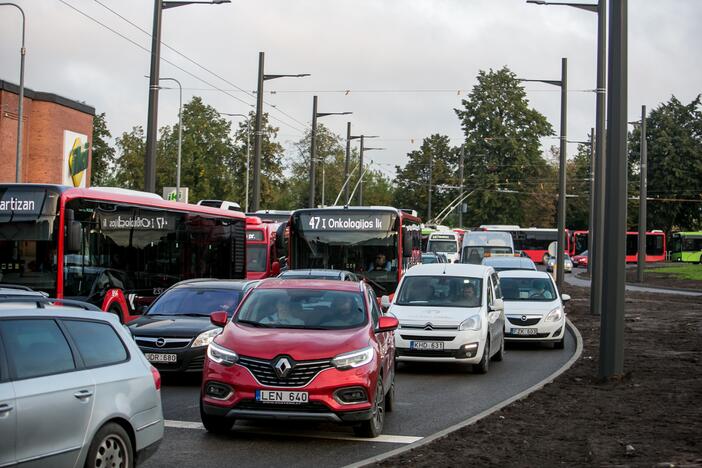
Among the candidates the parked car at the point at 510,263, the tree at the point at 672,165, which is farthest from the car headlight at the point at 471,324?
the tree at the point at 672,165

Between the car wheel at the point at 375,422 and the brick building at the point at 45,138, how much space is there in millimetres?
44284

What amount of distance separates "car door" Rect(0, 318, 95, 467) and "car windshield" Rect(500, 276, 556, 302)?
1600cm

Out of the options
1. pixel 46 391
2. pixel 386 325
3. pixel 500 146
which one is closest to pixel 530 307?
pixel 386 325

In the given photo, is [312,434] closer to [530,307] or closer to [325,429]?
[325,429]

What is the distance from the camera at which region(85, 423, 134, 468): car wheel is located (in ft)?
23.9

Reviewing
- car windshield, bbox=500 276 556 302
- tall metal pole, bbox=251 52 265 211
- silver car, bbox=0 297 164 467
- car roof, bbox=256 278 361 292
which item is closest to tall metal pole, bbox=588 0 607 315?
car windshield, bbox=500 276 556 302

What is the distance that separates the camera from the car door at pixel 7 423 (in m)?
6.39

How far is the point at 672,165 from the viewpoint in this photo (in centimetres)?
9694

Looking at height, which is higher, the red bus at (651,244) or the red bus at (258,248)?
the red bus at (651,244)

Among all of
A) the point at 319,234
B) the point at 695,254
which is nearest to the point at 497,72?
the point at 695,254

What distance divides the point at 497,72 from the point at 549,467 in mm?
84831

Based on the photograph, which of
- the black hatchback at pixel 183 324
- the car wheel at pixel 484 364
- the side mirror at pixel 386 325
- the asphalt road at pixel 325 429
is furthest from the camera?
the car wheel at pixel 484 364

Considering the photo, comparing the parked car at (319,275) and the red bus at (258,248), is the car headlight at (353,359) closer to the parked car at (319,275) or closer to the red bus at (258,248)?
the parked car at (319,275)

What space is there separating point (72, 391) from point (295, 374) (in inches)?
136
